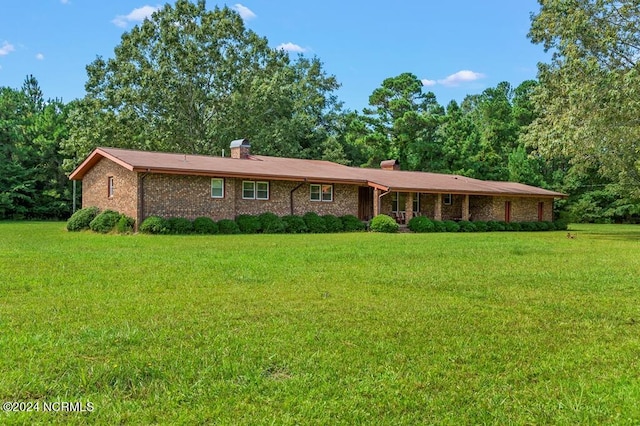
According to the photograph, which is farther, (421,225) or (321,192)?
(321,192)

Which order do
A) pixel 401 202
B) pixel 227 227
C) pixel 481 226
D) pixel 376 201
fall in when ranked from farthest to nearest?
pixel 401 202
pixel 481 226
pixel 376 201
pixel 227 227

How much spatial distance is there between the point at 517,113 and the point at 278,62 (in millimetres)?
22286

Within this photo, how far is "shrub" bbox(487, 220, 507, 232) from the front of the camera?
1129 inches

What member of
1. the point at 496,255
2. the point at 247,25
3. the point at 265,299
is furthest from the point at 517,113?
the point at 265,299

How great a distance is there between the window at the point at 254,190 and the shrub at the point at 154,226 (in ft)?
15.2

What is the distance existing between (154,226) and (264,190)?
236 inches

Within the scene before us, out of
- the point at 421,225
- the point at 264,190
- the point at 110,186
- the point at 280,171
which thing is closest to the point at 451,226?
the point at 421,225

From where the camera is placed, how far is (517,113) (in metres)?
47.7

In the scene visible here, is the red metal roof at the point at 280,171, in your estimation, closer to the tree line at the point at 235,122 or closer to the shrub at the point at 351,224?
the shrub at the point at 351,224

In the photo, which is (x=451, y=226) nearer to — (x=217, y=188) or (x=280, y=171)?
(x=280, y=171)

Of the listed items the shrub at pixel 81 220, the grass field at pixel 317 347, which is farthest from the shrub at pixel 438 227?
the grass field at pixel 317 347

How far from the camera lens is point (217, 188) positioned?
2297 cm

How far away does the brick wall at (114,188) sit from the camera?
70.4ft

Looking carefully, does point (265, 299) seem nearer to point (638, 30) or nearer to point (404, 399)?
point (404, 399)
